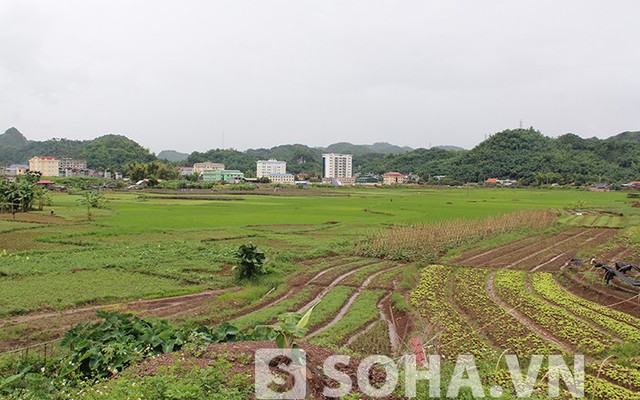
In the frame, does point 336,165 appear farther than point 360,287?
Yes

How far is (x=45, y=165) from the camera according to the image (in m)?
115

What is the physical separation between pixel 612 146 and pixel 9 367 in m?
143

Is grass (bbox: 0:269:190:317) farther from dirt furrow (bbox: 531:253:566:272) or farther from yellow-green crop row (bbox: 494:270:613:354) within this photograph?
dirt furrow (bbox: 531:253:566:272)

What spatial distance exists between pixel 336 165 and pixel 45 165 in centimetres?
9625

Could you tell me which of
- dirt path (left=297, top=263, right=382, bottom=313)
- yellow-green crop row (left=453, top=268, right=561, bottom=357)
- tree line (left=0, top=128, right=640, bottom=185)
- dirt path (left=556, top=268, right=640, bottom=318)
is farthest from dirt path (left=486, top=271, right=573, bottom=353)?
tree line (left=0, top=128, right=640, bottom=185)

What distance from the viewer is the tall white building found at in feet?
543

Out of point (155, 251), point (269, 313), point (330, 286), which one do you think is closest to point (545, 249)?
point (330, 286)

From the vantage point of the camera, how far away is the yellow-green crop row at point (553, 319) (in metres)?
9.98

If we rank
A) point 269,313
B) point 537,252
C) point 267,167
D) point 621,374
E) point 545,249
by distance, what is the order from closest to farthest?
point 621,374 → point 269,313 → point 537,252 → point 545,249 → point 267,167

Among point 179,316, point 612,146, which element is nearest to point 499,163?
point 612,146

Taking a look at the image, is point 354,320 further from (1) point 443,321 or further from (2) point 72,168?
(2) point 72,168

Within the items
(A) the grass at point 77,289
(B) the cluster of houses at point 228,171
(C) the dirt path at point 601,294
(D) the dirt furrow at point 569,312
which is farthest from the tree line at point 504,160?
(D) the dirt furrow at point 569,312

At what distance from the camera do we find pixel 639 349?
31.0ft

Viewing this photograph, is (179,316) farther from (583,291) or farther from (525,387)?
(583,291)
